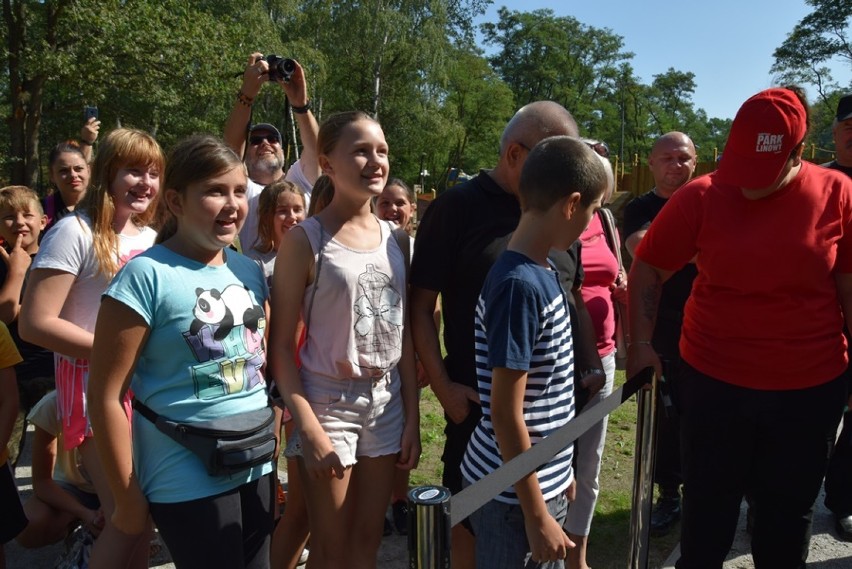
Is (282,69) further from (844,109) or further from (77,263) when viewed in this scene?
(844,109)

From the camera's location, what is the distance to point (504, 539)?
72.9 inches

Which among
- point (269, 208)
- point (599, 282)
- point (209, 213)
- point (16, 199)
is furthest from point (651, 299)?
point (16, 199)

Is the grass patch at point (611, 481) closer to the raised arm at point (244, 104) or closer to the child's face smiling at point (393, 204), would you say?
the child's face smiling at point (393, 204)

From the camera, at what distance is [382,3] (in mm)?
33656

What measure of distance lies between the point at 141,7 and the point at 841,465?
21870 millimetres

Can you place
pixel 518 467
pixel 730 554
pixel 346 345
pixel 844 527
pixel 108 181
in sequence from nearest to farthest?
pixel 518 467, pixel 346 345, pixel 108 181, pixel 730 554, pixel 844 527

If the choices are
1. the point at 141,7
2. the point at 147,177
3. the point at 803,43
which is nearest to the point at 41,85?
the point at 141,7

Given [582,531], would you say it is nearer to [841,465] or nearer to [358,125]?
[841,465]

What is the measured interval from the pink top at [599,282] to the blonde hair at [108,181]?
1810 millimetres

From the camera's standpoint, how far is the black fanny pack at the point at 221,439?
69.1 inches

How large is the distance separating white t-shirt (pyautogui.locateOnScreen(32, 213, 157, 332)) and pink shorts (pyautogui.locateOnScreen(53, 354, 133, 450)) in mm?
197

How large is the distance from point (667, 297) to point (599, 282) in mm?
761

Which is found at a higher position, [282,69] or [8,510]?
[282,69]

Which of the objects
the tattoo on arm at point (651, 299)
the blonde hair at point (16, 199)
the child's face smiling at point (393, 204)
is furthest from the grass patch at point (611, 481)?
the blonde hair at point (16, 199)
